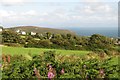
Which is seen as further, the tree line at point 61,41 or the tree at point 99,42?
the tree line at point 61,41

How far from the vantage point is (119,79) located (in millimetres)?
5566

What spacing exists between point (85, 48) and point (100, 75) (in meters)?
9.52

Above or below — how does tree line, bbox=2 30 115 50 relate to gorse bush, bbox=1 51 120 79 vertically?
below

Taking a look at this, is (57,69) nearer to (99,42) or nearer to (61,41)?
(99,42)

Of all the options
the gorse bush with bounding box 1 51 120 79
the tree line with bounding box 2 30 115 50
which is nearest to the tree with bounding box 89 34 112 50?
the tree line with bounding box 2 30 115 50

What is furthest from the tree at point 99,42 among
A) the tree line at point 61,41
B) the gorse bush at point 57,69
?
the gorse bush at point 57,69

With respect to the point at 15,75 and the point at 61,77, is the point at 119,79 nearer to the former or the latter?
the point at 61,77

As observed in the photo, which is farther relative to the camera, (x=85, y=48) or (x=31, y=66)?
(x=85, y=48)

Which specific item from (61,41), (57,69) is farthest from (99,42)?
(57,69)

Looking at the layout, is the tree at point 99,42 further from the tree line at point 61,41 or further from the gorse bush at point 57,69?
the gorse bush at point 57,69

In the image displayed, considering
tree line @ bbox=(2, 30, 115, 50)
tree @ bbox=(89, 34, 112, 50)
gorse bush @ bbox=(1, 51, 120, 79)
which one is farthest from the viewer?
tree line @ bbox=(2, 30, 115, 50)

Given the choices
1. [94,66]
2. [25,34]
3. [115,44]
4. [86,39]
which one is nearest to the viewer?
[94,66]

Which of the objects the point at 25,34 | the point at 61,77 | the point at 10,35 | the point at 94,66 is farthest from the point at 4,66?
the point at 25,34

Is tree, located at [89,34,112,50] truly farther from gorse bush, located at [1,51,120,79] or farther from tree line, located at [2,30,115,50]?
gorse bush, located at [1,51,120,79]
